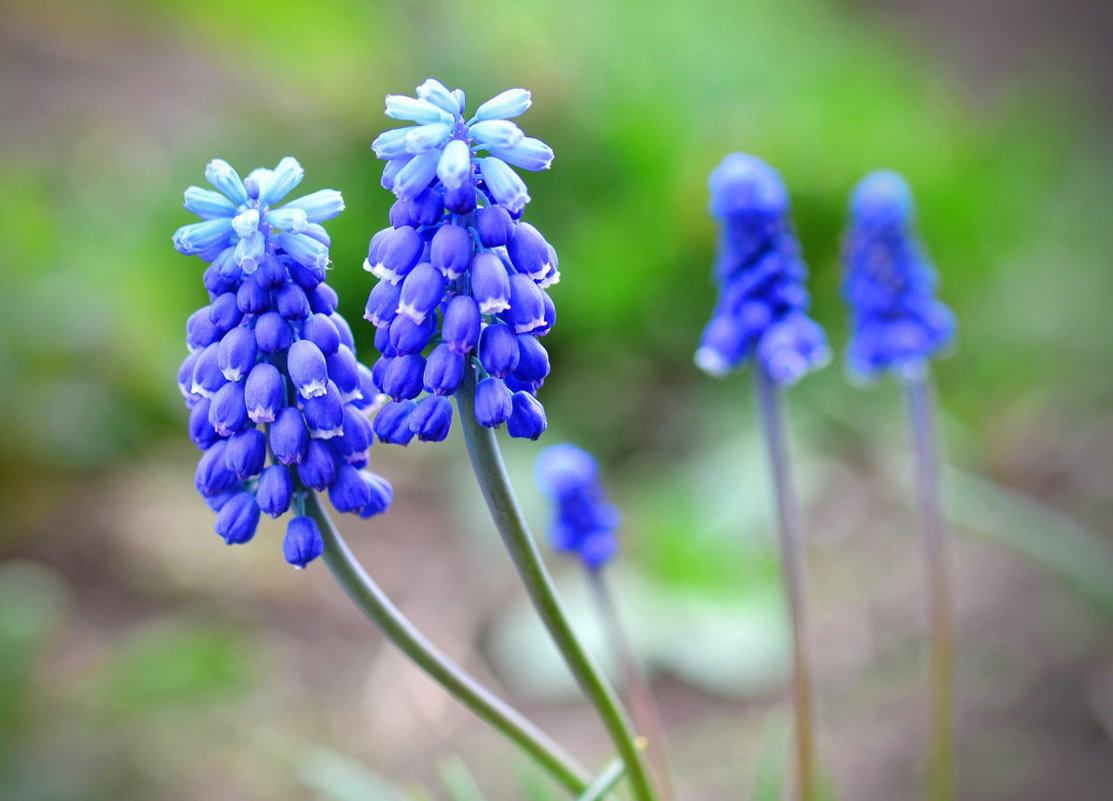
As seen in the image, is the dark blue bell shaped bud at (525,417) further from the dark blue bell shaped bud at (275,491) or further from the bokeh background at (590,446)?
the bokeh background at (590,446)

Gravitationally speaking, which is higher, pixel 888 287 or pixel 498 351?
pixel 888 287

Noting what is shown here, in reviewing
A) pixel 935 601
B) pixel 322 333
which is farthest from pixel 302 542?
pixel 935 601

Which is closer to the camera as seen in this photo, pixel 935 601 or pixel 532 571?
pixel 532 571

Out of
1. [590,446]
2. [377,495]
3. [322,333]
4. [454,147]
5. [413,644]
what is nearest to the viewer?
[454,147]

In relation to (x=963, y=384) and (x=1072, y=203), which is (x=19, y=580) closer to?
(x=963, y=384)

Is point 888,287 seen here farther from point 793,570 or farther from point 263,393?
point 263,393

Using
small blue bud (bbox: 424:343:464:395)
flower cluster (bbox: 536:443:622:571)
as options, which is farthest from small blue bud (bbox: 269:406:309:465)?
flower cluster (bbox: 536:443:622:571)

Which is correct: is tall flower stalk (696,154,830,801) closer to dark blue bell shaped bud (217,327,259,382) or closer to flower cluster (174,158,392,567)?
flower cluster (174,158,392,567)
